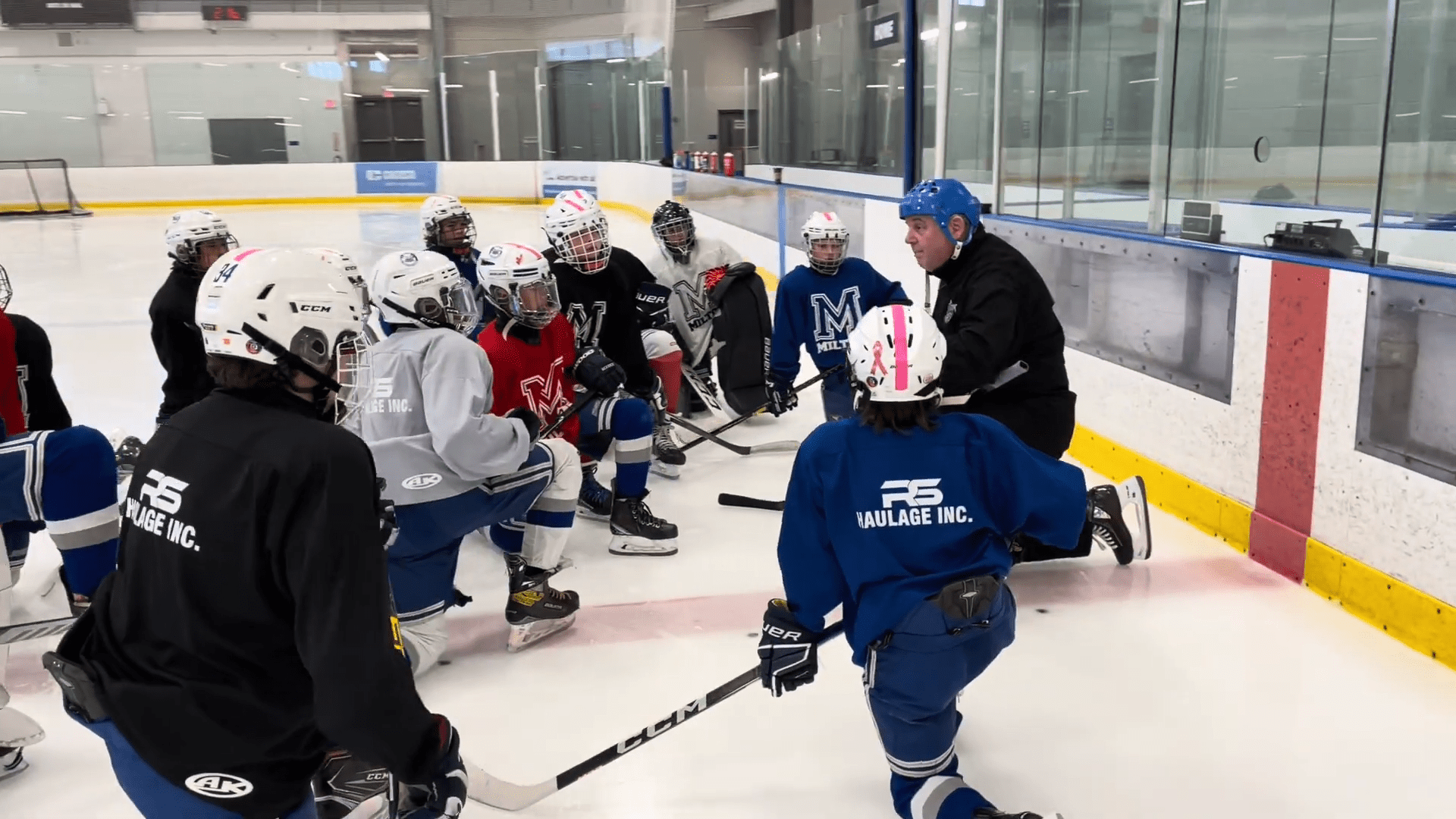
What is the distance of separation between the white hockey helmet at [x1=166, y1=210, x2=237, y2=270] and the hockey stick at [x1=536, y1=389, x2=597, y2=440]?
130 cm

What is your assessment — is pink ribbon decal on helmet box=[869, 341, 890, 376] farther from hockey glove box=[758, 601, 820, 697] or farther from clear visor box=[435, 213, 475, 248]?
clear visor box=[435, 213, 475, 248]

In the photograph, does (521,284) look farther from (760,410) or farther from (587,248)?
(760,410)

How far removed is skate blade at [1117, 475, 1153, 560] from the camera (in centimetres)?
356

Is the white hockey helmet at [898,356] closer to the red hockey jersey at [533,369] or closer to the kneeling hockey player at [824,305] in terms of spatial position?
the red hockey jersey at [533,369]

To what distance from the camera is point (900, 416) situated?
1979 millimetres

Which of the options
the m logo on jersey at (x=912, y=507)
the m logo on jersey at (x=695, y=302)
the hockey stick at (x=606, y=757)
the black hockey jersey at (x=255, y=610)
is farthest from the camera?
the m logo on jersey at (x=695, y=302)

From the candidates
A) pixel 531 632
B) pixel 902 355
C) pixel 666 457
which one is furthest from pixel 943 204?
pixel 666 457

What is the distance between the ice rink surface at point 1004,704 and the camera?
2.34m

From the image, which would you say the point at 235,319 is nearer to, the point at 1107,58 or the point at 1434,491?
the point at 1434,491

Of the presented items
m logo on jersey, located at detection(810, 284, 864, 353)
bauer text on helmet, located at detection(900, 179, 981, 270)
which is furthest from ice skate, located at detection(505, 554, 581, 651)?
m logo on jersey, located at detection(810, 284, 864, 353)

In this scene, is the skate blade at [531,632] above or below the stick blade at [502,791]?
below

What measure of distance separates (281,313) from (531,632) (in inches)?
74.7

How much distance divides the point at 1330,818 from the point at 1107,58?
385 centimetres

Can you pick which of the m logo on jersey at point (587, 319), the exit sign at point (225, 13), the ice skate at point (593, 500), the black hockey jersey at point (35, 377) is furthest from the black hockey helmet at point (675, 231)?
the exit sign at point (225, 13)
